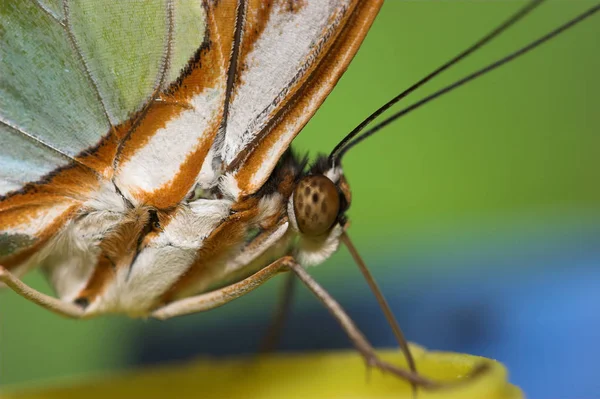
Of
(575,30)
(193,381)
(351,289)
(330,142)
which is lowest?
(193,381)

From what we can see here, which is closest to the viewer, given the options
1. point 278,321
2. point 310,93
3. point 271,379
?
point 310,93

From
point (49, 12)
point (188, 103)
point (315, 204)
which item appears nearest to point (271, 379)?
point (315, 204)

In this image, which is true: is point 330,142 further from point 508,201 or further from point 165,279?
point 165,279

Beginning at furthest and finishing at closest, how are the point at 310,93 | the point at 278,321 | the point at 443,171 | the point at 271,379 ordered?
1. the point at 443,171
2. the point at 278,321
3. the point at 271,379
4. the point at 310,93

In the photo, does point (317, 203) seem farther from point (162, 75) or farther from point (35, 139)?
point (35, 139)

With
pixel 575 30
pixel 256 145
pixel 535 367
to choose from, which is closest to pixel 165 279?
pixel 256 145

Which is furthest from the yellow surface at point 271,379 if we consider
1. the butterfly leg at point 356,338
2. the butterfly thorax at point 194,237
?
the butterfly thorax at point 194,237

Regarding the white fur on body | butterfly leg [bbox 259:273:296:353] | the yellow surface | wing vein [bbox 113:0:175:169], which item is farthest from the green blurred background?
wing vein [bbox 113:0:175:169]

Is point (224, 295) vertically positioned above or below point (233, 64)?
below
